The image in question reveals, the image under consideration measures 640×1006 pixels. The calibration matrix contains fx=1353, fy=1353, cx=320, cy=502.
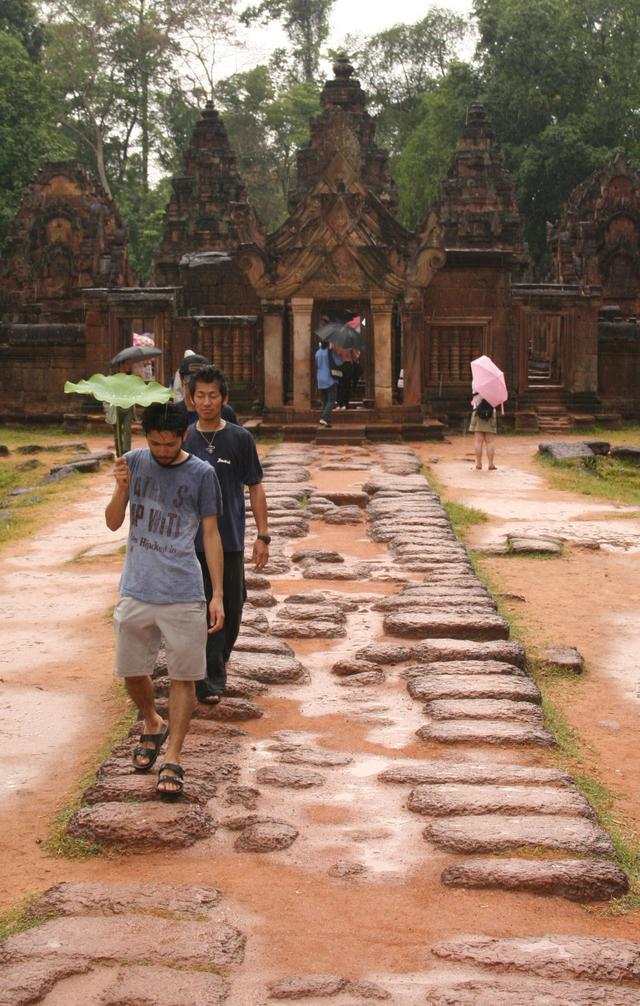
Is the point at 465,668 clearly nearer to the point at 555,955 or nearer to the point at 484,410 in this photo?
the point at 555,955

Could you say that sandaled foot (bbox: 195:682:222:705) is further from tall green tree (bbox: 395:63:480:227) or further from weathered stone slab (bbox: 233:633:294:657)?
tall green tree (bbox: 395:63:480:227)

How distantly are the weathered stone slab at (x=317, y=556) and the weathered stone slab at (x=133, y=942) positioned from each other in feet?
18.8

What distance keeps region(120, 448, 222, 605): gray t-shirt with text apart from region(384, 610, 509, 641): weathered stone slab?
8.07 feet

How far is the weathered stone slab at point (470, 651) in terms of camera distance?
22.9 feet

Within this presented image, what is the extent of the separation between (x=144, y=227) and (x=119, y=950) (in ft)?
145

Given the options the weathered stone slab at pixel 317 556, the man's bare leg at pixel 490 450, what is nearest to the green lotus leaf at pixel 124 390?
the weathered stone slab at pixel 317 556

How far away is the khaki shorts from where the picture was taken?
522 centimetres

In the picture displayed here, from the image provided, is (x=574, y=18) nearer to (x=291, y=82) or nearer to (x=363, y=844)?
(x=291, y=82)

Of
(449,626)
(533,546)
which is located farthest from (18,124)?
(449,626)

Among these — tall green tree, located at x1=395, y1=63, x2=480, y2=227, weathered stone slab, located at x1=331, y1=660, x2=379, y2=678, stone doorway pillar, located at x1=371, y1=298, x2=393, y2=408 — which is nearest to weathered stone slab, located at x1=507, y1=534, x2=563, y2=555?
weathered stone slab, located at x1=331, y1=660, x2=379, y2=678

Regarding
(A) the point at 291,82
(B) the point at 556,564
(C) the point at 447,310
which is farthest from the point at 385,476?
(A) the point at 291,82

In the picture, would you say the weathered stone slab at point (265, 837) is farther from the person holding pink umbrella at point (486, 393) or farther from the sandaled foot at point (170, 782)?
the person holding pink umbrella at point (486, 393)

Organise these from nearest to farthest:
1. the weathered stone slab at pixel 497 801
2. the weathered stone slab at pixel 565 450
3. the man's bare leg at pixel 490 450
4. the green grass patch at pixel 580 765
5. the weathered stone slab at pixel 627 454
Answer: the green grass patch at pixel 580 765
the weathered stone slab at pixel 497 801
the man's bare leg at pixel 490 450
the weathered stone slab at pixel 565 450
the weathered stone slab at pixel 627 454

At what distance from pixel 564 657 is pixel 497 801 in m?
2.54
